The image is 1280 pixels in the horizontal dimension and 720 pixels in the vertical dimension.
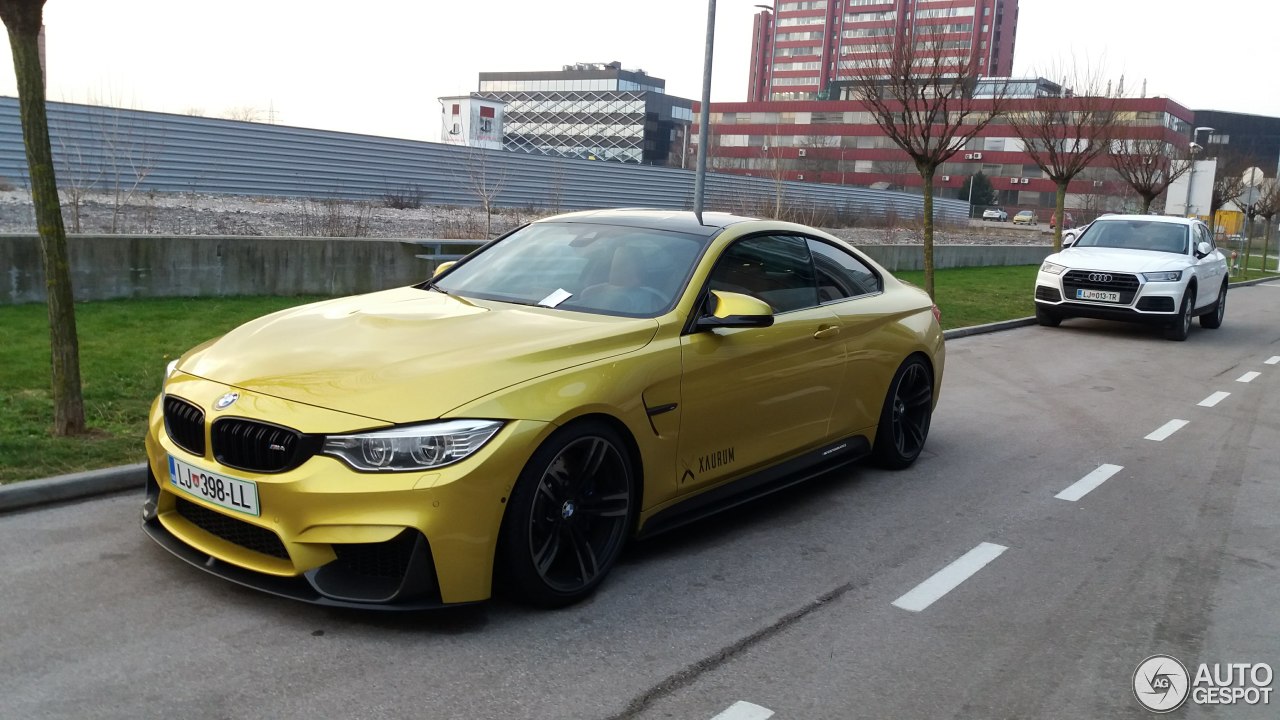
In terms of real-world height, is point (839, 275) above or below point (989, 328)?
above

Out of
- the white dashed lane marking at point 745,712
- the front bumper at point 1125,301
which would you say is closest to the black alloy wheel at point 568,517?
the white dashed lane marking at point 745,712

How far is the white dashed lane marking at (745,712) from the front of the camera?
Answer: 11.2 ft

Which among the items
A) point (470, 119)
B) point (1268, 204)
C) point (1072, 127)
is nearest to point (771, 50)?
point (470, 119)

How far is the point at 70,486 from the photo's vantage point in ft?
17.4

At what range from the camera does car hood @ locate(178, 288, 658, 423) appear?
3.85 metres

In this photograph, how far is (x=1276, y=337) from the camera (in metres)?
16.6

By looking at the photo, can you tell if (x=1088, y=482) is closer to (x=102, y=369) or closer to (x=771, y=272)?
(x=771, y=272)

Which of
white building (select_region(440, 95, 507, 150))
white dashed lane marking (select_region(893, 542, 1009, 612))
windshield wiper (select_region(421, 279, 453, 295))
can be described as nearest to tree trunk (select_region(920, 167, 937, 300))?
white dashed lane marking (select_region(893, 542, 1009, 612))

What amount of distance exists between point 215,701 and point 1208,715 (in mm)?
3288

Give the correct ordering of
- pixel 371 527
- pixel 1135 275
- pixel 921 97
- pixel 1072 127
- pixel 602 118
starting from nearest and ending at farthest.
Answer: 1. pixel 371 527
2. pixel 1135 275
3. pixel 921 97
4. pixel 1072 127
5. pixel 602 118

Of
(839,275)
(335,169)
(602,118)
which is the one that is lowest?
(839,275)

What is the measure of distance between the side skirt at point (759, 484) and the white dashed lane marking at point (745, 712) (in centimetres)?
119

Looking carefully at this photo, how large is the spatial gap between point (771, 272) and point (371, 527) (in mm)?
2735

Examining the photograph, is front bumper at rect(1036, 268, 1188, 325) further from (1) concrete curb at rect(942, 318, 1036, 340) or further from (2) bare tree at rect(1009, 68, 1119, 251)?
(2) bare tree at rect(1009, 68, 1119, 251)
